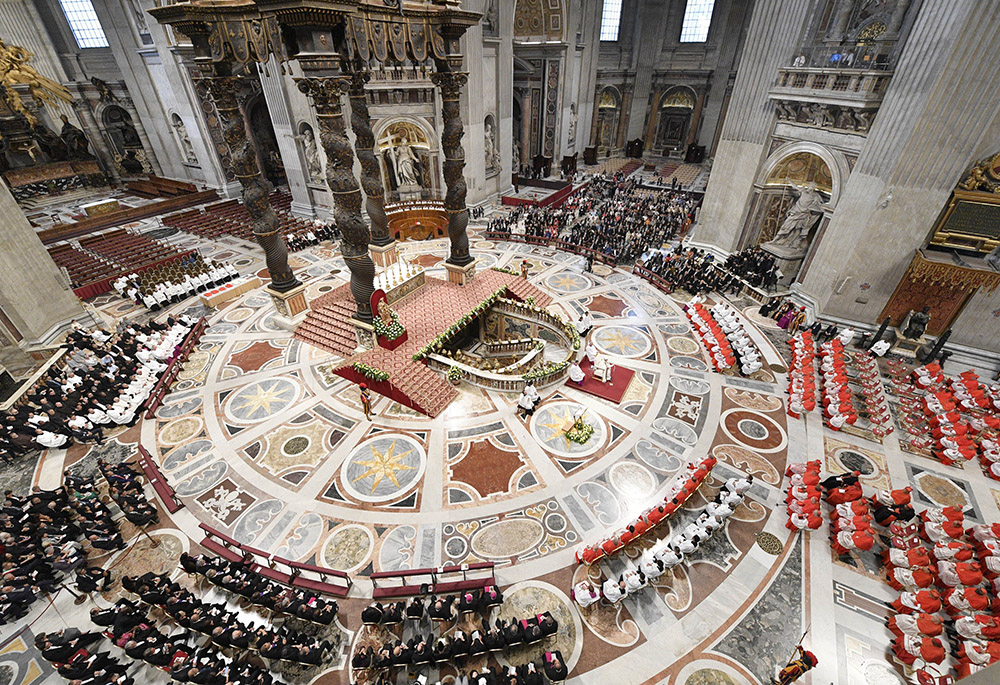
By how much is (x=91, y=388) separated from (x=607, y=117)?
132ft

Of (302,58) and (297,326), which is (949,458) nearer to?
(302,58)

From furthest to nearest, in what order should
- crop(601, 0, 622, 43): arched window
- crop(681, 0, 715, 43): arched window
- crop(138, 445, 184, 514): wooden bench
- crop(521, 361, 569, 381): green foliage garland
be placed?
crop(601, 0, 622, 43): arched window → crop(681, 0, 715, 43): arched window → crop(521, 361, 569, 381): green foliage garland → crop(138, 445, 184, 514): wooden bench

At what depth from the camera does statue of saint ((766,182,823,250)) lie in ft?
52.6

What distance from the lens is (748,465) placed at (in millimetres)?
10719

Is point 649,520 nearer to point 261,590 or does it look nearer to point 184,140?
point 261,590

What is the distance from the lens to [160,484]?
10000 mm

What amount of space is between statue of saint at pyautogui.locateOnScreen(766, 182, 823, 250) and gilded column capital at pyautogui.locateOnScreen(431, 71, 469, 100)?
13.6 m

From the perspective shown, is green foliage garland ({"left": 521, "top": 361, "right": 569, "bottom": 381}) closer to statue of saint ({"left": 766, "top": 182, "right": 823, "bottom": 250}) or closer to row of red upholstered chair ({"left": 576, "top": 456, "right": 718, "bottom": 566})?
row of red upholstered chair ({"left": 576, "top": 456, "right": 718, "bottom": 566})

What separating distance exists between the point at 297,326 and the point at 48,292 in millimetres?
8256

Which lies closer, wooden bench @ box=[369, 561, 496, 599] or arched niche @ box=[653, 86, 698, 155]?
wooden bench @ box=[369, 561, 496, 599]

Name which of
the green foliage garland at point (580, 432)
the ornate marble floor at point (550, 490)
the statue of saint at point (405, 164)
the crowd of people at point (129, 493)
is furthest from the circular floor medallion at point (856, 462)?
the statue of saint at point (405, 164)

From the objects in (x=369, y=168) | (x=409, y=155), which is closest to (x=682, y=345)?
(x=369, y=168)

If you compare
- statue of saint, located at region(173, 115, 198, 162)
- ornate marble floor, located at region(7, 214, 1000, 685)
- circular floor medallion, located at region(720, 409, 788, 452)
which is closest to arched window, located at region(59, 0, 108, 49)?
statue of saint, located at region(173, 115, 198, 162)

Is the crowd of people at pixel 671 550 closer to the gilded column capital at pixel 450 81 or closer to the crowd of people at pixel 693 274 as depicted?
the crowd of people at pixel 693 274
